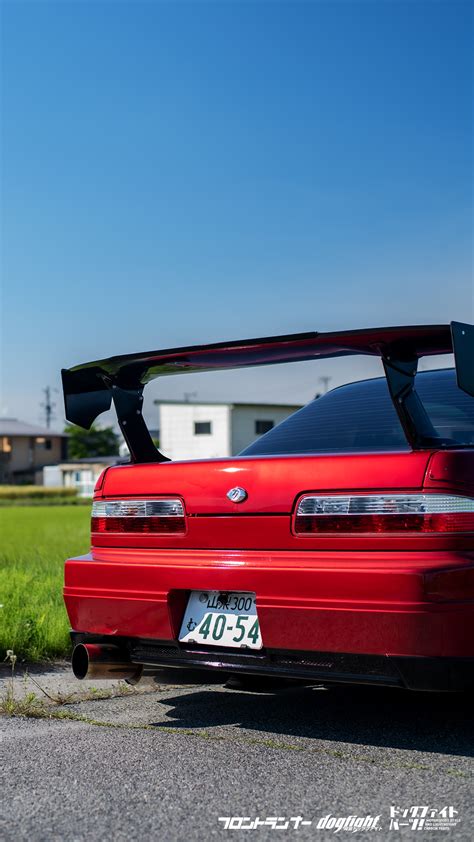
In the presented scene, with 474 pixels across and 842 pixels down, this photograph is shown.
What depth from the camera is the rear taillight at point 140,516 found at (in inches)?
161

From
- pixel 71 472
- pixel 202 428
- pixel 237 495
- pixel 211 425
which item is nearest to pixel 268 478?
pixel 237 495

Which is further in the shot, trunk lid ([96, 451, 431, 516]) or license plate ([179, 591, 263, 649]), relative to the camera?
license plate ([179, 591, 263, 649])

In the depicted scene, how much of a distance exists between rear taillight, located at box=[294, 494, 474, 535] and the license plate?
361 mm

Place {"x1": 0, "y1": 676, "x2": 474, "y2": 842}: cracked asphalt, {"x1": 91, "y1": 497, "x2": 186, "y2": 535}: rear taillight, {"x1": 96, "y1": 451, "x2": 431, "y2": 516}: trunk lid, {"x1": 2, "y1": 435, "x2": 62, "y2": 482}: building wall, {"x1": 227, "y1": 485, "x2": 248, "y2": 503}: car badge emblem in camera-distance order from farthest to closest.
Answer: {"x1": 2, "y1": 435, "x2": 62, "y2": 482}: building wall
{"x1": 91, "y1": 497, "x2": 186, "y2": 535}: rear taillight
{"x1": 227, "y1": 485, "x2": 248, "y2": 503}: car badge emblem
{"x1": 96, "y1": 451, "x2": 431, "y2": 516}: trunk lid
{"x1": 0, "y1": 676, "x2": 474, "y2": 842}: cracked asphalt

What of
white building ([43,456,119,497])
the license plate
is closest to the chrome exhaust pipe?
the license plate

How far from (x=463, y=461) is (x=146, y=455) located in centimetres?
156

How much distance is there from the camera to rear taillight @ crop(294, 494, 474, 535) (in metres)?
3.51

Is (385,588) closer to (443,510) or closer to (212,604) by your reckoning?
(443,510)

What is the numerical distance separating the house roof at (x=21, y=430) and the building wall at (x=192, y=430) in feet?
113

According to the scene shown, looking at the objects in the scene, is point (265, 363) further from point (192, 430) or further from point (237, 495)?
point (192, 430)

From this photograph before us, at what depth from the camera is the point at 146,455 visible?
14.9 feet

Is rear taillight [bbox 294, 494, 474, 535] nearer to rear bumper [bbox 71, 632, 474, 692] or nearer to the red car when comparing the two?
the red car

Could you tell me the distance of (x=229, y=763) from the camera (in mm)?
3555

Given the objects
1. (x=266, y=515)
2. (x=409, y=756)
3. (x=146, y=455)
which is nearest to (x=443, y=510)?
(x=266, y=515)
